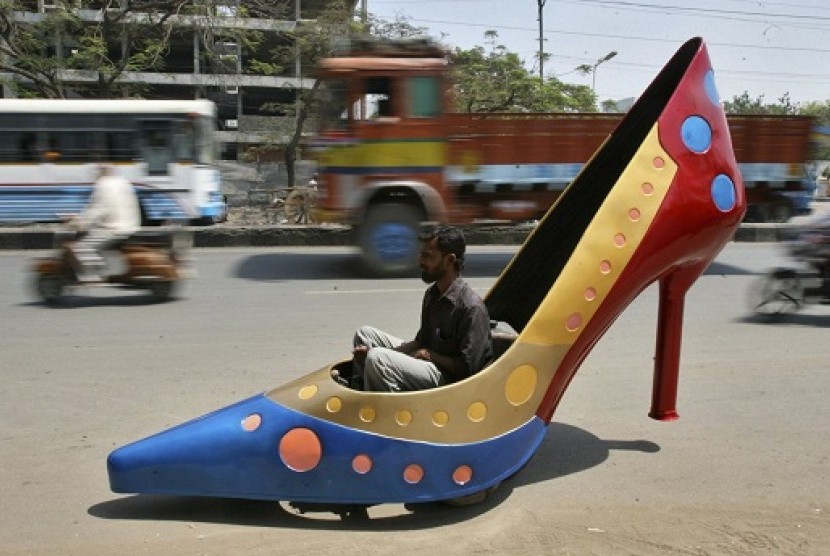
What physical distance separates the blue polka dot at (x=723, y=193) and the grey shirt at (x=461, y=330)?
145 centimetres

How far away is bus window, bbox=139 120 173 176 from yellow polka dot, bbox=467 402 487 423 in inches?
619

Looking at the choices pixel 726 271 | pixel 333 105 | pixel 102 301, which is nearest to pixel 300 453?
pixel 102 301

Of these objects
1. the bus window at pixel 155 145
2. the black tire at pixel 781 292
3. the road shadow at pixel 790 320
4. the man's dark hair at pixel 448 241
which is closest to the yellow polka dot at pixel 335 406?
the man's dark hair at pixel 448 241

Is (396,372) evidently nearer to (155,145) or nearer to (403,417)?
(403,417)

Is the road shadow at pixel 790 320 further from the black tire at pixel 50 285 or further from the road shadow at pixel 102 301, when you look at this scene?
the black tire at pixel 50 285

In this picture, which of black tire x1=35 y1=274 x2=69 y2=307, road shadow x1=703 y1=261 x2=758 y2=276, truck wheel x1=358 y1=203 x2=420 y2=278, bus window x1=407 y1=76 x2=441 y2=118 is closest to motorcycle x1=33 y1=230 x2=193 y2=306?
black tire x1=35 y1=274 x2=69 y2=307

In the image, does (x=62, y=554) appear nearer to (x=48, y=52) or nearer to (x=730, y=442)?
(x=730, y=442)

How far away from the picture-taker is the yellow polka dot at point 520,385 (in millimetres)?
3783

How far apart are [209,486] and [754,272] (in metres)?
11.3

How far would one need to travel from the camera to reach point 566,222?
A: 5082 millimetres

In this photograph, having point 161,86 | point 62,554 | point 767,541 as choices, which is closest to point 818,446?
point 767,541

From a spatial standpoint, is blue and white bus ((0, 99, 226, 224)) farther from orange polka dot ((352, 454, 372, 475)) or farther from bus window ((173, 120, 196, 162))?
orange polka dot ((352, 454, 372, 475))

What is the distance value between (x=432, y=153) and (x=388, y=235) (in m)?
1.34

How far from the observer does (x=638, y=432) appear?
16.6 feet
